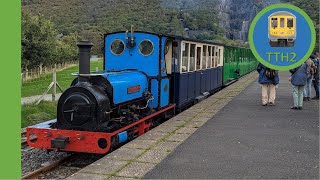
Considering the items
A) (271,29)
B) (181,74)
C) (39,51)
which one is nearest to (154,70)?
(181,74)

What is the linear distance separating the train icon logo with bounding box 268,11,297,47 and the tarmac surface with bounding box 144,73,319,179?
1.87 metres

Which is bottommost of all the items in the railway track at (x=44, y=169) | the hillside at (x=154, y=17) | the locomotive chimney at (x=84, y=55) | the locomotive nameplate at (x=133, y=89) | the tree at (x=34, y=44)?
the railway track at (x=44, y=169)

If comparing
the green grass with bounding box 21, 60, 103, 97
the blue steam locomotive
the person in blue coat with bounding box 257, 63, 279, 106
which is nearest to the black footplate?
the blue steam locomotive

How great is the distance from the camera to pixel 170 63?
1034 centimetres

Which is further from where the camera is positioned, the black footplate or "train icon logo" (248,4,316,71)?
the black footplate

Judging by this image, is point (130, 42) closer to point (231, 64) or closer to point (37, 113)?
point (37, 113)

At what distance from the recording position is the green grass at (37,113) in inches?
449

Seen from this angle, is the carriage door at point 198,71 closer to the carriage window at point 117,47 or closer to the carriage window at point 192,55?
the carriage window at point 192,55

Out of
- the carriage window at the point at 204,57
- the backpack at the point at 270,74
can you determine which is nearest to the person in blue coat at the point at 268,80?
the backpack at the point at 270,74

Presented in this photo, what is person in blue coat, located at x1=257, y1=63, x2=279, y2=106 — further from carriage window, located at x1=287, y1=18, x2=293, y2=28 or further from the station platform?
carriage window, located at x1=287, y1=18, x2=293, y2=28

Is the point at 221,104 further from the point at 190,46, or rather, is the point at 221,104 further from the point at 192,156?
the point at 192,156

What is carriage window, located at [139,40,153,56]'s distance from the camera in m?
9.24

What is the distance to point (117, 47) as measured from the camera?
9555mm

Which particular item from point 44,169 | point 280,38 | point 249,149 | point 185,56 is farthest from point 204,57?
point 280,38
